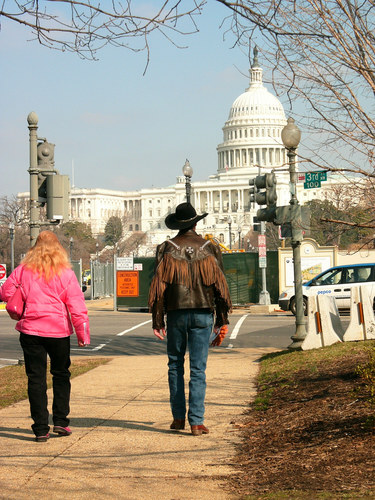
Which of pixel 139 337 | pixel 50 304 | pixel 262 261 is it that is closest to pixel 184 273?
pixel 50 304

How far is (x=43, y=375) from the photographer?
268 inches

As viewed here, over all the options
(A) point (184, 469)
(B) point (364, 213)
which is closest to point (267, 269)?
(B) point (364, 213)

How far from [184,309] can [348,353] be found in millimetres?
4838

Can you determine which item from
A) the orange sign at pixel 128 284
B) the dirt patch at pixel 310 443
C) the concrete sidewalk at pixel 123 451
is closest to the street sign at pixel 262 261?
the orange sign at pixel 128 284

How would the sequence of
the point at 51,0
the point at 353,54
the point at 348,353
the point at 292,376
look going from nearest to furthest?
the point at 51,0 → the point at 353,54 → the point at 292,376 → the point at 348,353

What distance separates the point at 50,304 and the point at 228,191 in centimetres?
15464

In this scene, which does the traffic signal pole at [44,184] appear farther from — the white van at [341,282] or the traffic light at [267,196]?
the white van at [341,282]

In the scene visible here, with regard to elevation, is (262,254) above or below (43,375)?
above

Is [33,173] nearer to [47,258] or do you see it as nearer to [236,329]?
[47,258]

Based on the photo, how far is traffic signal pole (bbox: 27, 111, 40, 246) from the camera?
12883 millimetres

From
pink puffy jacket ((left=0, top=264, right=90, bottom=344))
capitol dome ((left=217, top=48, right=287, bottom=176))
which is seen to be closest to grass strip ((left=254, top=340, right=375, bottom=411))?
pink puffy jacket ((left=0, top=264, right=90, bottom=344))

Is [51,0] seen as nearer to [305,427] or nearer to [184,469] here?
[184,469]

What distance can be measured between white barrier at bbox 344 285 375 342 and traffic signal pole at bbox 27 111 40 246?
16.1ft

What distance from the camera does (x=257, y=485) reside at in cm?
508
